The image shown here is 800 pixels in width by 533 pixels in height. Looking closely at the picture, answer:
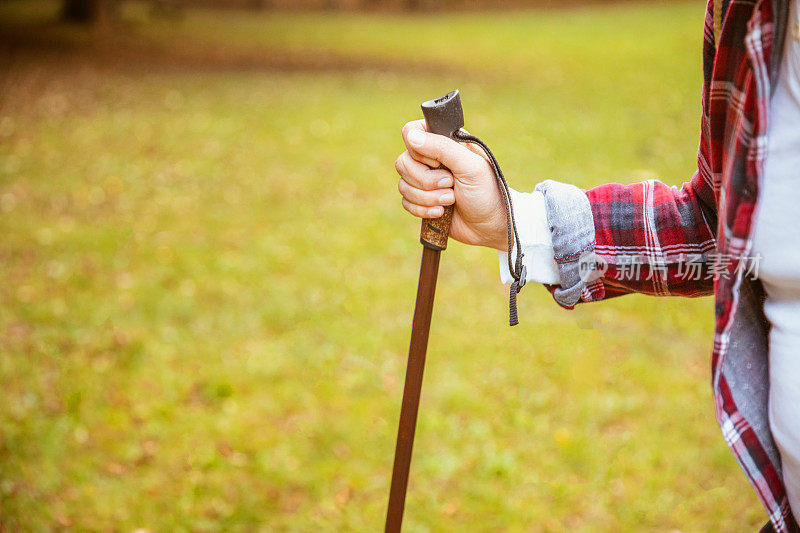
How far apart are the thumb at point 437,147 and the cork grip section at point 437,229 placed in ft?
0.45

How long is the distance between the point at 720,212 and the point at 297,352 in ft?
10.7

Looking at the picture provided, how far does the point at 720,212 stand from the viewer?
51.8 inches

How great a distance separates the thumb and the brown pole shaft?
24cm

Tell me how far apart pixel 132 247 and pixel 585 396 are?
3.71 meters

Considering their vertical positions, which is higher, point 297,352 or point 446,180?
point 446,180

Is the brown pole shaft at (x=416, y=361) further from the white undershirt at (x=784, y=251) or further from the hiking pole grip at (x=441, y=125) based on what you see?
the white undershirt at (x=784, y=251)

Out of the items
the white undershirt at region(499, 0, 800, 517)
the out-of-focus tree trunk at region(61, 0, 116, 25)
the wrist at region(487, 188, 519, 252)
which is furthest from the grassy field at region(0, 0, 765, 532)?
the out-of-focus tree trunk at region(61, 0, 116, 25)

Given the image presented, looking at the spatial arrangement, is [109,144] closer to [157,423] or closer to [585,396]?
[157,423]

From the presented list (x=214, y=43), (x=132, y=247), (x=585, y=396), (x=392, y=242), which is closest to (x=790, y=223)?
(x=585, y=396)

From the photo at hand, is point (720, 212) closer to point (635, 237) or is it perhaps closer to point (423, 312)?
point (635, 237)

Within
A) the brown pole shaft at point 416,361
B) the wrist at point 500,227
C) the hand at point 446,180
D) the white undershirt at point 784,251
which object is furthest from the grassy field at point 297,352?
the white undershirt at point 784,251

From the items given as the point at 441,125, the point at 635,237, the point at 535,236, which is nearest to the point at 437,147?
the point at 441,125

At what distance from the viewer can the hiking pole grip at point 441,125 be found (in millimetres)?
1557

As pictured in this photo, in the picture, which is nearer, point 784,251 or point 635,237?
point 784,251
